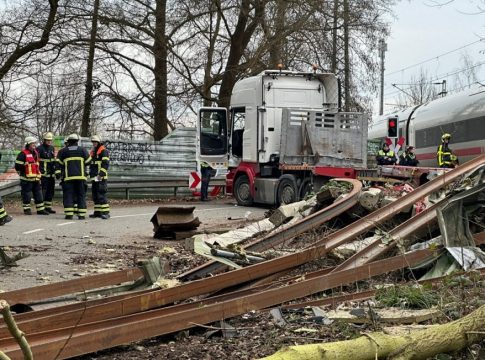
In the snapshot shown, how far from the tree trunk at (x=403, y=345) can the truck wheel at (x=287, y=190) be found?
38.9ft

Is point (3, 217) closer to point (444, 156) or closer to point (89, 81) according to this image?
point (89, 81)

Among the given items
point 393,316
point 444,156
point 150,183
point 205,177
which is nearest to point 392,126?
point 444,156

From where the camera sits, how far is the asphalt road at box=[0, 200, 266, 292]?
733 centimetres

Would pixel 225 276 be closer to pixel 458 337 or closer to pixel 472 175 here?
pixel 458 337

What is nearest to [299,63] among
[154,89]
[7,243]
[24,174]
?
[154,89]

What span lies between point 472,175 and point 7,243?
657 centimetres

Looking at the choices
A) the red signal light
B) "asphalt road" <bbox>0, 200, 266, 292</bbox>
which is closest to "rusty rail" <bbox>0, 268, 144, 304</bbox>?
"asphalt road" <bbox>0, 200, 266, 292</bbox>

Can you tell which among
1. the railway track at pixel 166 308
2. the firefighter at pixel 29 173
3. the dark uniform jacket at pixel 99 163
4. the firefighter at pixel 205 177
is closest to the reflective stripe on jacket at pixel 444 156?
the firefighter at pixel 205 177

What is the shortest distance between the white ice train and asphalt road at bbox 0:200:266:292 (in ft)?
26.3

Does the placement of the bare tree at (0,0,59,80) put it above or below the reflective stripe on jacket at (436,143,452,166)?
above

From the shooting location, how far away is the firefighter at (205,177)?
18730mm

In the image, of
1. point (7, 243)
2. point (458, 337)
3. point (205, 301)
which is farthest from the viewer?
point (7, 243)

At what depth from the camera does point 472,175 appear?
705 centimetres

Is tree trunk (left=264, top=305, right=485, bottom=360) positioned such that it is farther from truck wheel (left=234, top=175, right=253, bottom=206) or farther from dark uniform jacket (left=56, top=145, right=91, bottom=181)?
truck wheel (left=234, top=175, right=253, bottom=206)
